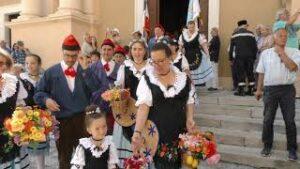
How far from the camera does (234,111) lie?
7805 millimetres

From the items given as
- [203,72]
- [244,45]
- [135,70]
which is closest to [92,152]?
[135,70]

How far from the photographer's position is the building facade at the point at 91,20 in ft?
37.0

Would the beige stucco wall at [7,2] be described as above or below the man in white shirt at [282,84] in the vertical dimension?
above

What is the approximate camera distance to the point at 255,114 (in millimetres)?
7508

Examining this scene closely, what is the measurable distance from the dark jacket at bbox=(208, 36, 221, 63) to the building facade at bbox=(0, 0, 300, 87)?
647mm

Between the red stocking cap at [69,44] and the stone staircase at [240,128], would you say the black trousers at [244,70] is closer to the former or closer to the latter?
the stone staircase at [240,128]

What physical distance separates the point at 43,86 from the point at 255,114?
4.21 metres

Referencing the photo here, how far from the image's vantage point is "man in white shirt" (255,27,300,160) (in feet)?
19.0

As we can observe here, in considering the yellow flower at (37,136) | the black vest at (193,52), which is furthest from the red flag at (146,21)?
the yellow flower at (37,136)

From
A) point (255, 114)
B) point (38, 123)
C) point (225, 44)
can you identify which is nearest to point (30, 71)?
point (38, 123)

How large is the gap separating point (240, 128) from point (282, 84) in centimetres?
157

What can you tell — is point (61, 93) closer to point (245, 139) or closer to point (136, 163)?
point (136, 163)

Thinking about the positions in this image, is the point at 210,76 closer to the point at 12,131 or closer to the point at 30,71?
the point at 30,71

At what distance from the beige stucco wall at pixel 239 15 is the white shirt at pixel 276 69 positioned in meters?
4.85
